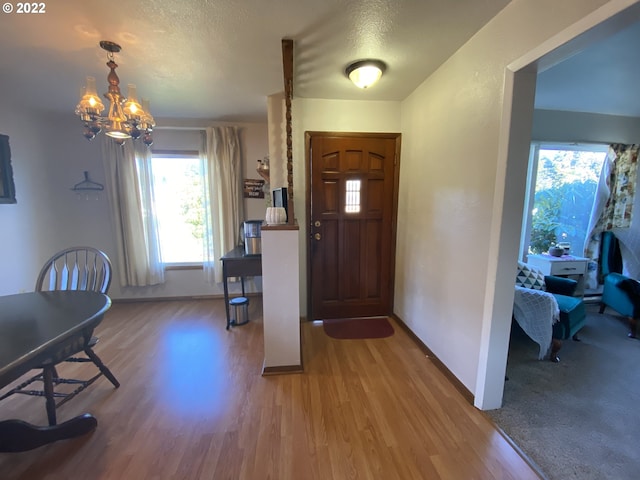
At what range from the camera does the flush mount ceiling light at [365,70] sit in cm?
198

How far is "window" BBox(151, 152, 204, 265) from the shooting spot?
137 inches

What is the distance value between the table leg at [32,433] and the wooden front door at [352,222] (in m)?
2.01

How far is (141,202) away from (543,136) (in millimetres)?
5062

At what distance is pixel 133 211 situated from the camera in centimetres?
334

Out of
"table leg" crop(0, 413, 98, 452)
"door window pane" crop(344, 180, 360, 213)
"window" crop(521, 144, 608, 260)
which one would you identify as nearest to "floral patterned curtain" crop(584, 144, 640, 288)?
"window" crop(521, 144, 608, 260)

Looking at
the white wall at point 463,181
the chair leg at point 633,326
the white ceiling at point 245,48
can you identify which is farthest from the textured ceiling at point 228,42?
the chair leg at point 633,326

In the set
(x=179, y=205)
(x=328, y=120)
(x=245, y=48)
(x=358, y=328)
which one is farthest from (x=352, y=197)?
(x=179, y=205)

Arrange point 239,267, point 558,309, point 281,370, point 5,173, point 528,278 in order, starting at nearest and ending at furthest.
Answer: point 281,370
point 558,309
point 528,278
point 5,173
point 239,267

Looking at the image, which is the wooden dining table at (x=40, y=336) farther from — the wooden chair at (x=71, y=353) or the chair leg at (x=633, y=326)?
the chair leg at (x=633, y=326)

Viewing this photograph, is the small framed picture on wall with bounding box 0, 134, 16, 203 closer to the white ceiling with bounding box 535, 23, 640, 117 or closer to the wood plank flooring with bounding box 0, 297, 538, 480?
the wood plank flooring with bounding box 0, 297, 538, 480

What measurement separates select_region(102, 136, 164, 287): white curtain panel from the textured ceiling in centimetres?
80

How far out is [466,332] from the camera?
1859mm

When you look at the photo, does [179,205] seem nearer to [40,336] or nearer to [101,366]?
[101,366]

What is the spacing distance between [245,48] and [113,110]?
0.98 metres
